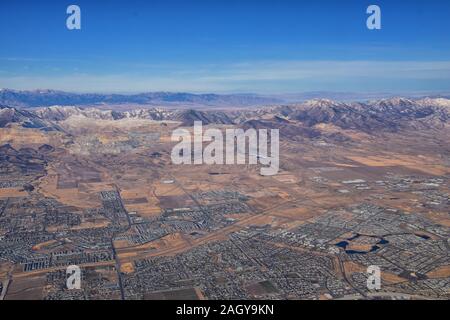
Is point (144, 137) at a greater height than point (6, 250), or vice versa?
point (144, 137)

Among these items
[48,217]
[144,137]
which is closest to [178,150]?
[144,137]

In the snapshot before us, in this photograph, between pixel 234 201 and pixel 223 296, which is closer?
pixel 223 296

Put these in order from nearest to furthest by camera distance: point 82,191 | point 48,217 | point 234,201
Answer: point 48,217, point 234,201, point 82,191

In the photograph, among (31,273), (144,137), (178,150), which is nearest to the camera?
(31,273)

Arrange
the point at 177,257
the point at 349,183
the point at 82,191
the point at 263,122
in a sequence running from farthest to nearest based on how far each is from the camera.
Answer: the point at 263,122 < the point at 349,183 < the point at 82,191 < the point at 177,257

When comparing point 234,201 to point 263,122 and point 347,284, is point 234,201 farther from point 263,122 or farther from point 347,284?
point 263,122

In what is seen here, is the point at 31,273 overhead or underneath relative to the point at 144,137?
underneath

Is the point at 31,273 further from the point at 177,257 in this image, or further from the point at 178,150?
the point at 178,150

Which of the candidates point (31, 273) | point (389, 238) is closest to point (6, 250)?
point (31, 273)

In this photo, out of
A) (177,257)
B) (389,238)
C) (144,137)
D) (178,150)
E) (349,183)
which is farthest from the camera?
(144,137)
